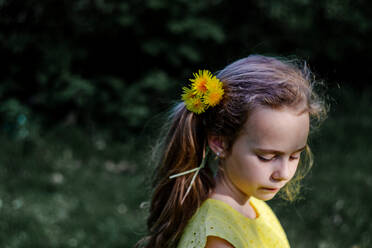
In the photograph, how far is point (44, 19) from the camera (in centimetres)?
473

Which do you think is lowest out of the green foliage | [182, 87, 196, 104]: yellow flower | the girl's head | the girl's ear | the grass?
the grass

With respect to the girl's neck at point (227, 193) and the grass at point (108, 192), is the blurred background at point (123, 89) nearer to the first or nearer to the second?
the grass at point (108, 192)

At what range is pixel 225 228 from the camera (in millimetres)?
1593

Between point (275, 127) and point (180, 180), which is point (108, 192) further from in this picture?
point (275, 127)

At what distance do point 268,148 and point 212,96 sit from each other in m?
0.29

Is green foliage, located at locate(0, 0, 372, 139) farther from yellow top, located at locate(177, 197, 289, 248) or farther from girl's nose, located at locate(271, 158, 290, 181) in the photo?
girl's nose, located at locate(271, 158, 290, 181)

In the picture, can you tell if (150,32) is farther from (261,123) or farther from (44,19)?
(261,123)

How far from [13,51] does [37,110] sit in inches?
28.2

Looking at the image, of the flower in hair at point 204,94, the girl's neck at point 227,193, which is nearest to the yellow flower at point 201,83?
the flower in hair at point 204,94

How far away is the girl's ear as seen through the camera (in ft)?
5.48

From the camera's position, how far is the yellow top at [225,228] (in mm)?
1576

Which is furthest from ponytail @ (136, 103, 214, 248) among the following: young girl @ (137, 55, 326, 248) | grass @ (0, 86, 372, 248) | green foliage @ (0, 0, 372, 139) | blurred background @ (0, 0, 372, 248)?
green foliage @ (0, 0, 372, 139)

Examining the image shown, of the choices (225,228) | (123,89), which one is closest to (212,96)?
(225,228)

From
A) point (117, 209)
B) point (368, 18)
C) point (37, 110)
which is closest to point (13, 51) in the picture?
point (37, 110)
